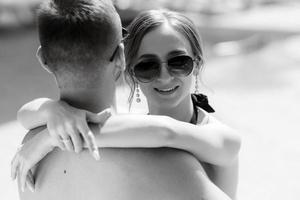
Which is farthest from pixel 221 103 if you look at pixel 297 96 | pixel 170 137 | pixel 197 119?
pixel 170 137

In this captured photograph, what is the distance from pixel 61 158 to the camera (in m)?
1.73

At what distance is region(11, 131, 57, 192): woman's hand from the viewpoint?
1.70 m

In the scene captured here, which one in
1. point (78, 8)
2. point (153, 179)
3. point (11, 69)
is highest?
point (78, 8)

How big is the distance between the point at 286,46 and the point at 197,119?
746cm

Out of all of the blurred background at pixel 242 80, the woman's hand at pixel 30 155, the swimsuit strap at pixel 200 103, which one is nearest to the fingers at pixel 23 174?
the woman's hand at pixel 30 155

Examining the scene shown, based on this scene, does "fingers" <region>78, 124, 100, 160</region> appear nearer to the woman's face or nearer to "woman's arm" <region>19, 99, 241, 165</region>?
"woman's arm" <region>19, 99, 241, 165</region>

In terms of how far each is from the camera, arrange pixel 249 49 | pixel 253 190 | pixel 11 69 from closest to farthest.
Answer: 1. pixel 253 190
2. pixel 11 69
3. pixel 249 49

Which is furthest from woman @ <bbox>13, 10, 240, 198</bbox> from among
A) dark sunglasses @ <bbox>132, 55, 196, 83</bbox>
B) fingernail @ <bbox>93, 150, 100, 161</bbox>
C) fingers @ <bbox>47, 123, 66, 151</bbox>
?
fingernail @ <bbox>93, 150, 100, 161</bbox>

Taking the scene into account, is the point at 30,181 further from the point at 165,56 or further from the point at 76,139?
the point at 165,56

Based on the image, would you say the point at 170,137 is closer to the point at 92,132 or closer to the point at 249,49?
the point at 92,132

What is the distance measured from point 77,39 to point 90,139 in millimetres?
307

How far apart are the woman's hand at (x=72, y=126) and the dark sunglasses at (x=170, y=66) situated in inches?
28.6

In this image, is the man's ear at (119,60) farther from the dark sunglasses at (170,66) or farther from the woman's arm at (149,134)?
the dark sunglasses at (170,66)

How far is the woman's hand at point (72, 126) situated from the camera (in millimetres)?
1579
